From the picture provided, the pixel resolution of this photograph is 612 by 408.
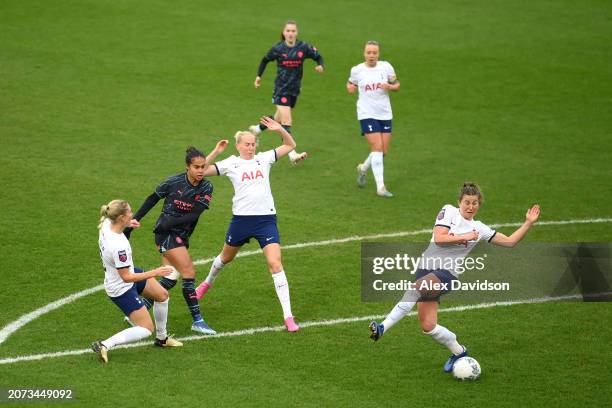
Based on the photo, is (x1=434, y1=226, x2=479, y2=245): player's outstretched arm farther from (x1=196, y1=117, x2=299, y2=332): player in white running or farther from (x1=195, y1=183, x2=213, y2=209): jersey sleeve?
(x1=195, y1=183, x2=213, y2=209): jersey sleeve

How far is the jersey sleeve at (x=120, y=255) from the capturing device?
10445mm

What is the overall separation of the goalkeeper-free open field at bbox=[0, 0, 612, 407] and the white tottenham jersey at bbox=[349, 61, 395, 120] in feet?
4.78

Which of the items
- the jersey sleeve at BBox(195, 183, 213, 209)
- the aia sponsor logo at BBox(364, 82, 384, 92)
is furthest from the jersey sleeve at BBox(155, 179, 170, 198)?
the aia sponsor logo at BBox(364, 82, 384, 92)

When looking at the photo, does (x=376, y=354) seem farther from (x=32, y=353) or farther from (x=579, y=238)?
(x=579, y=238)

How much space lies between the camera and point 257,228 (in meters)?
12.2

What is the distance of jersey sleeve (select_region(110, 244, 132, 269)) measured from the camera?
10.4 m

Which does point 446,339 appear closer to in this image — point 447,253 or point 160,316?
point 447,253

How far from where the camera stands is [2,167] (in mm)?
17969

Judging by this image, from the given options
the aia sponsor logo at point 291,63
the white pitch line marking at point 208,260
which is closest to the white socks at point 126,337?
the white pitch line marking at point 208,260

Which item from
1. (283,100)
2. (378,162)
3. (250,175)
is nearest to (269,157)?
(250,175)

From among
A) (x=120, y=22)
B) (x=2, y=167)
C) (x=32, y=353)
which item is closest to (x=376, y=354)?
(x=32, y=353)

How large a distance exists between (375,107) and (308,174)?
6.90 feet

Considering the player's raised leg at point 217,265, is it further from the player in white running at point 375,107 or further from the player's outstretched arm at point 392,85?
the player's outstretched arm at point 392,85

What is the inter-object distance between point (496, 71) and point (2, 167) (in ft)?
45.7
